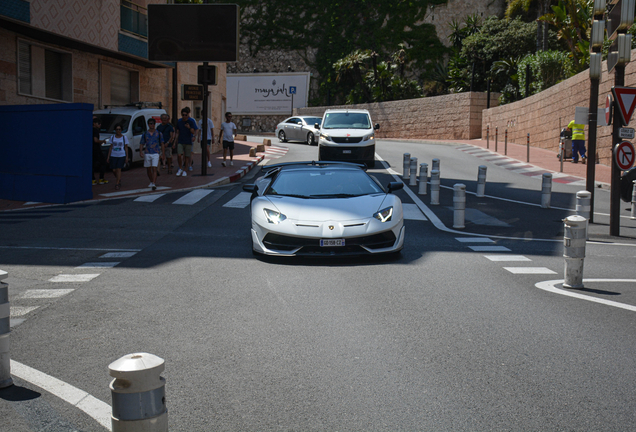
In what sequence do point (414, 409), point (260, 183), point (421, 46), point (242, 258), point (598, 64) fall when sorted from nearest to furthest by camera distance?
point (414, 409) < point (242, 258) < point (260, 183) < point (598, 64) < point (421, 46)

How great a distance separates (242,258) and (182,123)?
1212cm

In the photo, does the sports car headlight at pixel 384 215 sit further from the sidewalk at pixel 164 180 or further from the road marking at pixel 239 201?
the sidewalk at pixel 164 180

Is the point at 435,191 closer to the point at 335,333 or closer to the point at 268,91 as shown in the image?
the point at 335,333

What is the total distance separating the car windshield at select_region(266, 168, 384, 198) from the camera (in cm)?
1015

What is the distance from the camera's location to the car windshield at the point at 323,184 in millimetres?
10148

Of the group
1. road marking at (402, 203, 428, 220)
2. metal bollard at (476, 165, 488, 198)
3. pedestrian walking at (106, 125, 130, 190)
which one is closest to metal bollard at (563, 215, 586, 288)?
road marking at (402, 203, 428, 220)

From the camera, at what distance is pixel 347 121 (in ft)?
81.3

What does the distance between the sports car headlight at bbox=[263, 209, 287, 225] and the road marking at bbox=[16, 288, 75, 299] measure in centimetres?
276

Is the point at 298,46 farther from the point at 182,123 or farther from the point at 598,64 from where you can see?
the point at 598,64

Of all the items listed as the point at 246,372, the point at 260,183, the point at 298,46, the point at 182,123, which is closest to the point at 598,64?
the point at 260,183

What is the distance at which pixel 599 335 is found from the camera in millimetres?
5699

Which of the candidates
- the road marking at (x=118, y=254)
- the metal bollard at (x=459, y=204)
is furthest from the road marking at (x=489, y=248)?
the road marking at (x=118, y=254)

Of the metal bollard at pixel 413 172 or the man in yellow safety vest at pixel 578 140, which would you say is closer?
the metal bollard at pixel 413 172

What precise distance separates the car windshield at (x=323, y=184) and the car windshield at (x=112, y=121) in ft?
42.8
